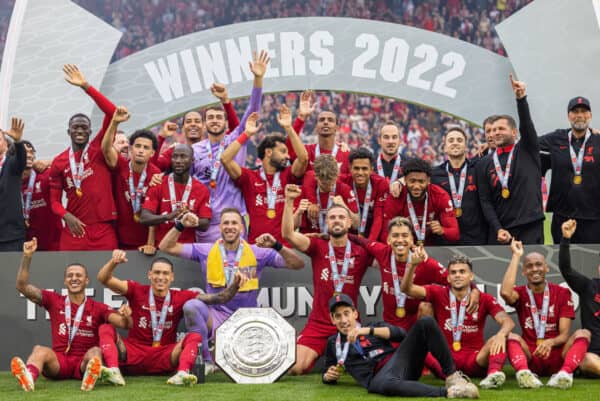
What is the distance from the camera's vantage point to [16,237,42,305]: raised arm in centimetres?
706

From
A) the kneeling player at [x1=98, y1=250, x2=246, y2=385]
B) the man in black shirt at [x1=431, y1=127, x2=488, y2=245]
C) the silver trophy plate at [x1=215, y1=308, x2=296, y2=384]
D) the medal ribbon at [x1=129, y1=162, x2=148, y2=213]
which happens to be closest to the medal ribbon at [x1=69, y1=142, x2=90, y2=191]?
the medal ribbon at [x1=129, y1=162, x2=148, y2=213]

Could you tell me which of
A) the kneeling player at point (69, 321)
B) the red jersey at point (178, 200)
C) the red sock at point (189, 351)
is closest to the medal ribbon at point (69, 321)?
the kneeling player at point (69, 321)

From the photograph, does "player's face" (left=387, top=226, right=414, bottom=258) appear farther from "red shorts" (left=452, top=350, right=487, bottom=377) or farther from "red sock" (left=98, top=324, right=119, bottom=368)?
"red sock" (left=98, top=324, right=119, bottom=368)

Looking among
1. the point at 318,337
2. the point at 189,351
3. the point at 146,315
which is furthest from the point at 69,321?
the point at 318,337

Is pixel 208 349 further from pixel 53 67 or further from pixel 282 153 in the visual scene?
pixel 53 67

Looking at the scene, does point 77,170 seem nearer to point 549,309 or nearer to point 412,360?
point 412,360

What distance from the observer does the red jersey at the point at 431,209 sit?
299 inches

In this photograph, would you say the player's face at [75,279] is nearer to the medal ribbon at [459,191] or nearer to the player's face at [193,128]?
the player's face at [193,128]

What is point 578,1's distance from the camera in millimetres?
12953

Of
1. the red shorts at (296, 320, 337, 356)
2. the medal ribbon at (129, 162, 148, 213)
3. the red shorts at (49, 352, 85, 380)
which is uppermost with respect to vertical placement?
the medal ribbon at (129, 162, 148, 213)

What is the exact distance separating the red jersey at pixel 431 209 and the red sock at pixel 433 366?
4.17ft

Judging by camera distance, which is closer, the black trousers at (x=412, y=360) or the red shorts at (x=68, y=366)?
the black trousers at (x=412, y=360)

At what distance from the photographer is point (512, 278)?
6875 millimetres

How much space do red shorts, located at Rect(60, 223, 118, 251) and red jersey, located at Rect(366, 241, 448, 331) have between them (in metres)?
2.37
